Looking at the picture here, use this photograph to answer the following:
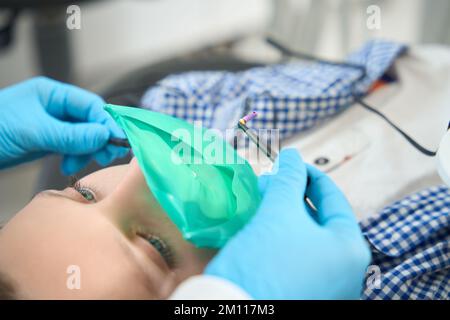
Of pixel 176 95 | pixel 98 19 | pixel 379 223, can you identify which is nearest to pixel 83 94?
pixel 176 95

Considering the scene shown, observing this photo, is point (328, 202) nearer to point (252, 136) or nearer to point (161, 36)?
point (252, 136)

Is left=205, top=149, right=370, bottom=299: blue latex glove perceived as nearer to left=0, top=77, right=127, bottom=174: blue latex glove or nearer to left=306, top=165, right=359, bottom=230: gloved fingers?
left=306, top=165, right=359, bottom=230: gloved fingers

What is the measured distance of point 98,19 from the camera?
2.91 meters

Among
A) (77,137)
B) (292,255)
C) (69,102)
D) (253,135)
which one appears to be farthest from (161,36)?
(292,255)

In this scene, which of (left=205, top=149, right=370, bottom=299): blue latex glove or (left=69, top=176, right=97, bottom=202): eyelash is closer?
(left=205, top=149, right=370, bottom=299): blue latex glove

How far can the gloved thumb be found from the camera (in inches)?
38.9

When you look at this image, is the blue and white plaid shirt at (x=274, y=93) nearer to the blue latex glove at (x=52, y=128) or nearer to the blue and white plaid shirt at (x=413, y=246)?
the blue latex glove at (x=52, y=128)

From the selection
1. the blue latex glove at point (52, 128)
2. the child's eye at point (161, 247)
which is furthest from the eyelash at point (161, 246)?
the blue latex glove at point (52, 128)

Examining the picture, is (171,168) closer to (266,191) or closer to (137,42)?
(266,191)

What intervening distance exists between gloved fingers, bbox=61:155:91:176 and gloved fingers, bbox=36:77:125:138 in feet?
0.27

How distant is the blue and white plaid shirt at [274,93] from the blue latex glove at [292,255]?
1.51 ft

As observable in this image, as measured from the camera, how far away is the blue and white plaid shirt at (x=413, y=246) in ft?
2.68

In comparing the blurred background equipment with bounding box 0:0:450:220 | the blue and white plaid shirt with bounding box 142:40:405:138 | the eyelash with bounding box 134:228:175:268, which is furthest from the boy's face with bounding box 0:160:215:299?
the blue and white plaid shirt with bounding box 142:40:405:138
